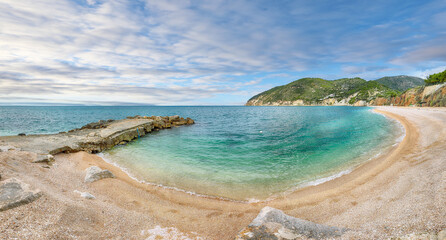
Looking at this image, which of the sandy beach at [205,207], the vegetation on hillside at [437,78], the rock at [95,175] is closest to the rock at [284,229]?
the sandy beach at [205,207]

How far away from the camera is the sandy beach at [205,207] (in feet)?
14.3

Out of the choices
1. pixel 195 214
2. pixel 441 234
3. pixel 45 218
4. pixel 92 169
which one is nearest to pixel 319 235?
pixel 441 234

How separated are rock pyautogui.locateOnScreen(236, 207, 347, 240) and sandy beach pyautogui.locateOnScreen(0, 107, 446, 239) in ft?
1.46

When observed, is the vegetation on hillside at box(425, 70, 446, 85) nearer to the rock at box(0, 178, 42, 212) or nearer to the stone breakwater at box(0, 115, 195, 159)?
the stone breakwater at box(0, 115, 195, 159)

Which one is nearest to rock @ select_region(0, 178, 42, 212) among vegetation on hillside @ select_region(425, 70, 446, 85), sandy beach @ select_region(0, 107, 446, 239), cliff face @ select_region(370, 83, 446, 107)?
sandy beach @ select_region(0, 107, 446, 239)

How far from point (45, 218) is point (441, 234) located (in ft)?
28.5

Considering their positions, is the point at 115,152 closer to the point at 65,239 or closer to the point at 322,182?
the point at 65,239

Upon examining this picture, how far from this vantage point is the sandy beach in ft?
14.3

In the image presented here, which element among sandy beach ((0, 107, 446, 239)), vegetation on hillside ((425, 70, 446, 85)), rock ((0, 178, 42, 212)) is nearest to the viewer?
sandy beach ((0, 107, 446, 239))

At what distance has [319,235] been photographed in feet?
14.3

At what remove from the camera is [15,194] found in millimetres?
4930

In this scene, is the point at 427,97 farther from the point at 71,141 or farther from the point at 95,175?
the point at 71,141

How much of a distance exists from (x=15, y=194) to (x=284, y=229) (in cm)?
747

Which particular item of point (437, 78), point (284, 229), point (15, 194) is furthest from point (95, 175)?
point (437, 78)
